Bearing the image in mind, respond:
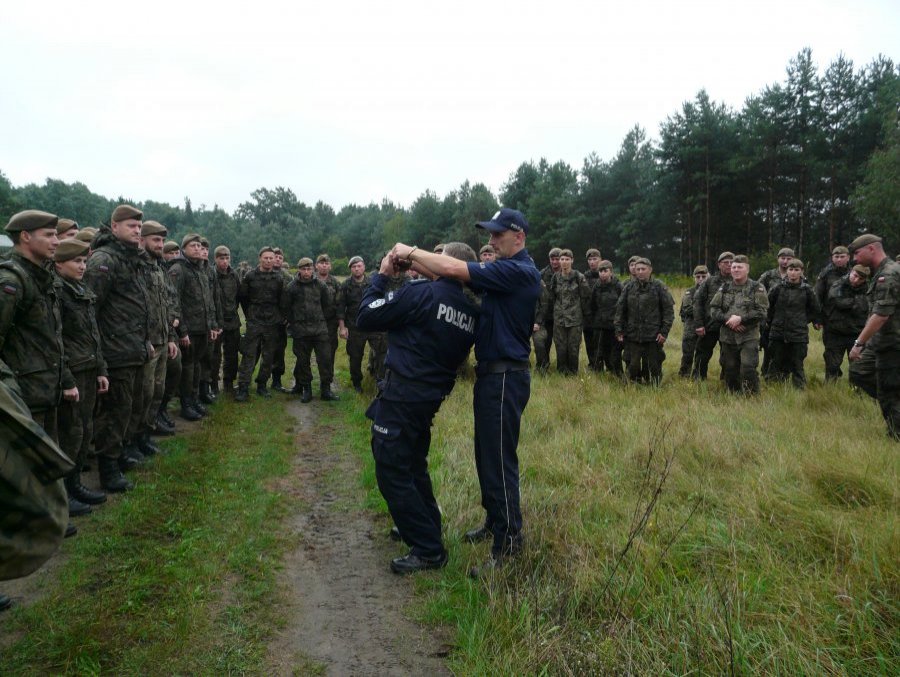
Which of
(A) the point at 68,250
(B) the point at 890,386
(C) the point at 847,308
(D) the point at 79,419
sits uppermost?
(A) the point at 68,250

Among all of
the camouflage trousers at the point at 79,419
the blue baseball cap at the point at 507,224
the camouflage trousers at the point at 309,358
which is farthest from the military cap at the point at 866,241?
the camouflage trousers at the point at 309,358

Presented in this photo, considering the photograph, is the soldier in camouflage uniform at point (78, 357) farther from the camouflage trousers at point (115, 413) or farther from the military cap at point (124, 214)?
the military cap at point (124, 214)

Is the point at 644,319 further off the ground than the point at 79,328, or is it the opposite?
the point at 79,328

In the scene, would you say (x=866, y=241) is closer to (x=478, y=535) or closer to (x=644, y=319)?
(x=644, y=319)

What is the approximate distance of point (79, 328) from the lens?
4.78m

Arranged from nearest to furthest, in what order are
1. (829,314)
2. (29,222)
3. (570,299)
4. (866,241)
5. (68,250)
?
(29,222) < (68,250) < (866,241) < (829,314) < (570,299)

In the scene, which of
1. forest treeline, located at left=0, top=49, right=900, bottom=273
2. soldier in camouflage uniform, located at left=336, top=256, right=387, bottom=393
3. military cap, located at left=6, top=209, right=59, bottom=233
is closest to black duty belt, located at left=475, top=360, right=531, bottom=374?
military cap, located at left=6, top=209, right=59, bottom=233

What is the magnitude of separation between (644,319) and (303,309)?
18.6ft

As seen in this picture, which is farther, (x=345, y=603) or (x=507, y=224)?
(x=507, y=224)

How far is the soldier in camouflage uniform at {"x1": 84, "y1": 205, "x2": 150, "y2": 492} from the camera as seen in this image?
527 cm

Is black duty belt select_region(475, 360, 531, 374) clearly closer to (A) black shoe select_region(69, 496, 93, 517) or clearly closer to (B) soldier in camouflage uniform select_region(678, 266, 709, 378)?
(A) black shoe select_region(69, 496, 93, 517)

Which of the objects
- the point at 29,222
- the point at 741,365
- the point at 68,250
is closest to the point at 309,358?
the point at 68,250

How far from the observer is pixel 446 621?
3.23 metres

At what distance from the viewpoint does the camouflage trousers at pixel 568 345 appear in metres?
10.1
